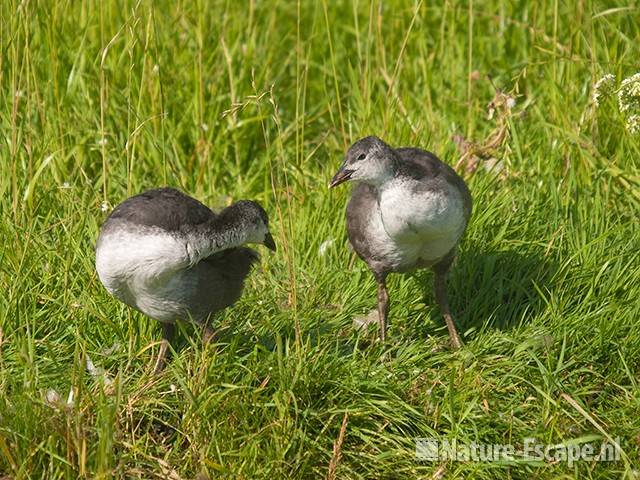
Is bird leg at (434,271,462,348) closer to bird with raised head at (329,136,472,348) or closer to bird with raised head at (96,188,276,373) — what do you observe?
bird with raised head at (329,136,472,348)

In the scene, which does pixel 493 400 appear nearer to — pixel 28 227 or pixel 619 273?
pixel 619 273

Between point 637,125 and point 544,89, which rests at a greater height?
point 637,125

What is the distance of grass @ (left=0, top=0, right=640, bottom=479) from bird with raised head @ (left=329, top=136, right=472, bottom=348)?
34 centimetres

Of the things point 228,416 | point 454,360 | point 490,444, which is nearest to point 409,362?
point 454,360

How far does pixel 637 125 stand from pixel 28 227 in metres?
2.92

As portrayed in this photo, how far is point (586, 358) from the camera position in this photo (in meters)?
4.80

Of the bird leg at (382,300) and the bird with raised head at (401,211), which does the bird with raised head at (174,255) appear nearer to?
the bird with raised head at (401,211)

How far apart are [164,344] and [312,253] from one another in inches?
50.4

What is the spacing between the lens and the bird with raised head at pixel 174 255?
4301mm

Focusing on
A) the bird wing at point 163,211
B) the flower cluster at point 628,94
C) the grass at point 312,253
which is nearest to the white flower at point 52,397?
the grass at point 312,253

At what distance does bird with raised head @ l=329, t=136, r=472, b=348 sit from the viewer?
185 inches

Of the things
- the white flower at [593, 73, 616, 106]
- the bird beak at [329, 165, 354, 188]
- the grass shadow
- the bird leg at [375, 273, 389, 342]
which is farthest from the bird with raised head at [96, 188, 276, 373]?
the white flower at [593, 73, 616, 106]

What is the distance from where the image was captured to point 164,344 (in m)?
4.74

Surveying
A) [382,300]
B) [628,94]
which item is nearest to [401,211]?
[382,300]
